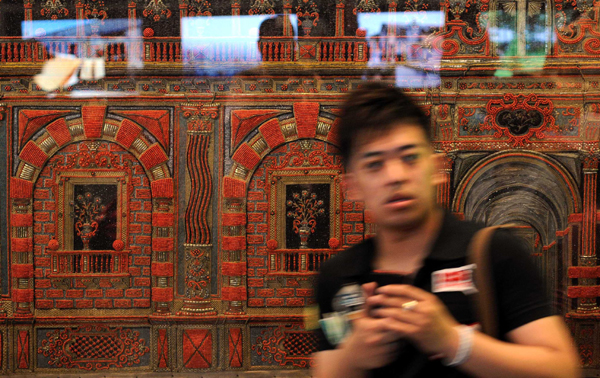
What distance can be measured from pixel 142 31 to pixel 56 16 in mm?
581

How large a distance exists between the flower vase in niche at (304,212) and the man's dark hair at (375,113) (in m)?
2.79

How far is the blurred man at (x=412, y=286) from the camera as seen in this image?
3.59 ft

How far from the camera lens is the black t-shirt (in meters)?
1.16

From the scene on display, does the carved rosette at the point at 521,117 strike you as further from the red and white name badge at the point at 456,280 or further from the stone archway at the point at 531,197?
the red and white name badge at the point at 456,280

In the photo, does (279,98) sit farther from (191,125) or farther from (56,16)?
(56,16)

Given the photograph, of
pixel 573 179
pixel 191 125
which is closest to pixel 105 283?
pixel 191 125

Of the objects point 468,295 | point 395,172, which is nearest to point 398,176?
point 395,172

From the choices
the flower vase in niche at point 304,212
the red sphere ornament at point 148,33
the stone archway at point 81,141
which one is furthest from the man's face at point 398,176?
the red sphere ornament at point 148,33

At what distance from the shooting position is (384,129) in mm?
1288

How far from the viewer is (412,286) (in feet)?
3.90

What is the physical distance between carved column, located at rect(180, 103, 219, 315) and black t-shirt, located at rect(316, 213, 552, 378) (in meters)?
3.02

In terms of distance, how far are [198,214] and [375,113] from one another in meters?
3.02

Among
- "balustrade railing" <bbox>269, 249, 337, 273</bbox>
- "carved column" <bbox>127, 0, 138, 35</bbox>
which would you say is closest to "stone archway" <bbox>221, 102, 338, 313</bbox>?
"balustrade railing" <bbox>269, 249, 337, 273</bbox>

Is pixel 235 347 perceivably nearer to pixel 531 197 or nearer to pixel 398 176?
pixel 531 197
